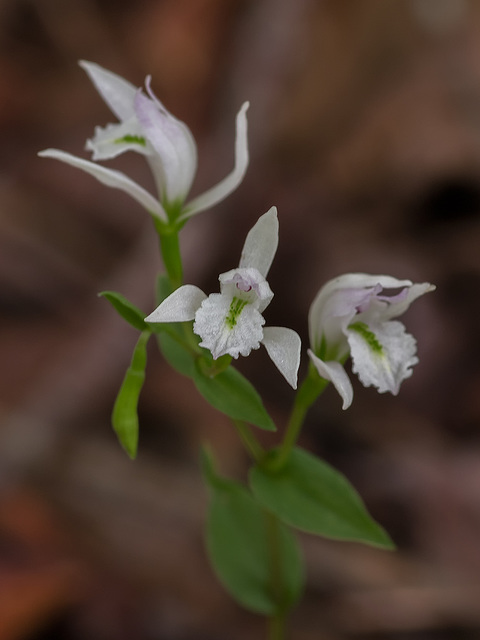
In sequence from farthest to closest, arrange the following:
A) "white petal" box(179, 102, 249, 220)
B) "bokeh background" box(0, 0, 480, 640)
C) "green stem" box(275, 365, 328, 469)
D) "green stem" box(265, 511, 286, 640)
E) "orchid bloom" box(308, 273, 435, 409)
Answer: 1. "bokeh background" box(0, 0, 480, 640)
2. "green stem" box(265, 511, 286, 640)
3. "green stem" box(275, 365, 328, 469)
4. "white petal" box(179, 102, 249, 220)
5. "orchid bloom" box(308, 273, 435, 409)

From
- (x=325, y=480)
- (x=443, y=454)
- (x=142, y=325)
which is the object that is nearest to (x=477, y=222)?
(x=443, y=454)

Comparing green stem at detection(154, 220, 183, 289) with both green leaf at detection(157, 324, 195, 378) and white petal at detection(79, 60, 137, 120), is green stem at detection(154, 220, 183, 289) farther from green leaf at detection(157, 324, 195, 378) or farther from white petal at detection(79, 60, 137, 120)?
white petal at detection(79, 60, 137, 120)

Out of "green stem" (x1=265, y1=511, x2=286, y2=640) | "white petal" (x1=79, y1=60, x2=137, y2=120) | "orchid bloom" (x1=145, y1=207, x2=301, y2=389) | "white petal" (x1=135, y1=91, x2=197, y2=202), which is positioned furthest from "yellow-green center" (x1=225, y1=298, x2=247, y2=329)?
"green stem" (x1=265, y1=511, x2=286, y2=640)

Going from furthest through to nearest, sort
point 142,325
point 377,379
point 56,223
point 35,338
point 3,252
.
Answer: point 56,223, point 3,252, point 35,338, point 142,325, point 377,379

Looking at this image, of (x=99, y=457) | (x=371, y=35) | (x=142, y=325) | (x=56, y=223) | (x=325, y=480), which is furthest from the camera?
(x=371, y=35)

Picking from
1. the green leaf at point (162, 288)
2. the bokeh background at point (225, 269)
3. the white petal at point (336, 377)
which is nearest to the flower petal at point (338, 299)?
the white petal at point (336, 377)

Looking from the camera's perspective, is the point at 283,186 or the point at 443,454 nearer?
the point at 443,454

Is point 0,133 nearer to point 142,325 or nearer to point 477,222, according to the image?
point 477,222
